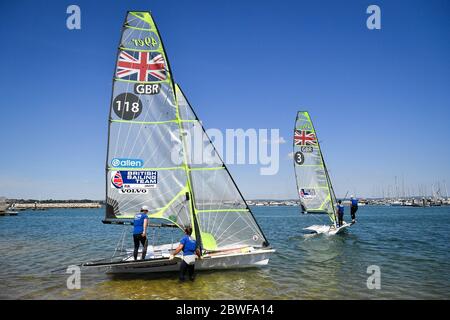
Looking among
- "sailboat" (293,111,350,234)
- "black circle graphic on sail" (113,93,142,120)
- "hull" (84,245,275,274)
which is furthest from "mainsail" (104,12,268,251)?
"sailboat" (293,111,350,234)

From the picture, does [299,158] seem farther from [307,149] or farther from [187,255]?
[187,255]

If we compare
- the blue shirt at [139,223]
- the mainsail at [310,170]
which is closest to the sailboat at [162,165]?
the blue shirt at [139,223]

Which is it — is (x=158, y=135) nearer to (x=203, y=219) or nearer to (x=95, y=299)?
(x=203, y=219)

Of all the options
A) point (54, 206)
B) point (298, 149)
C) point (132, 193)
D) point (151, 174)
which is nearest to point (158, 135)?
point (151, 174)

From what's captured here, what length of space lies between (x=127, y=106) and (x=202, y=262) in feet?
23.0

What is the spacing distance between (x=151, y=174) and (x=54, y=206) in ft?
570

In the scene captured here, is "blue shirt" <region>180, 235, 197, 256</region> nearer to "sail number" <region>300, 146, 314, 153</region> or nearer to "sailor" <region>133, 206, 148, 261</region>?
"sailor" <region>133, 206, 148, 261</region>

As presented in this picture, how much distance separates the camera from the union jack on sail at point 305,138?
28312 millimetres

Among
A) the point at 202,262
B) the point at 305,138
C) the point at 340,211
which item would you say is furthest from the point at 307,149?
the point at 202,262

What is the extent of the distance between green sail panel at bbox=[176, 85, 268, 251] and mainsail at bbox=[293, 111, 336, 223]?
16.0 meters

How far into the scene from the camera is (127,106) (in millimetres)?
13125

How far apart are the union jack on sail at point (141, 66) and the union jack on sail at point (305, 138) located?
17.8 metres

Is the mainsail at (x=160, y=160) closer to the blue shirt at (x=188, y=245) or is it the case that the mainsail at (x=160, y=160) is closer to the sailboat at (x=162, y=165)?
the sailboat at (x=162, y=165)

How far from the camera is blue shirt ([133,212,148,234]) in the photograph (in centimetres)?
1202
